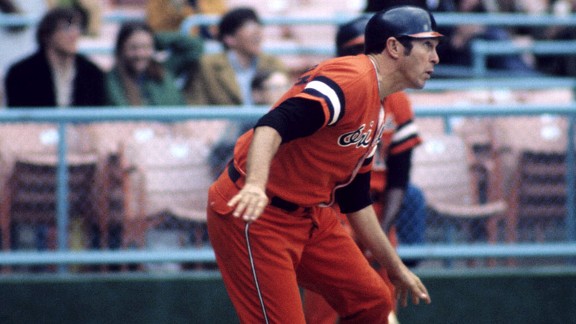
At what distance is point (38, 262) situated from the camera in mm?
5793

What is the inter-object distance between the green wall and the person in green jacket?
1.35 m

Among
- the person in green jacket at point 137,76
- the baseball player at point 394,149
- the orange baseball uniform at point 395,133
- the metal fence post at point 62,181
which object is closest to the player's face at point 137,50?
the person in green jacket at point 137,76

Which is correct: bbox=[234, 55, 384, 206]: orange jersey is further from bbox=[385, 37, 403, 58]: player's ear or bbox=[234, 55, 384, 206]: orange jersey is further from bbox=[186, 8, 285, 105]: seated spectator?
bbox=[186, 8, 285, 105]: seated spectator

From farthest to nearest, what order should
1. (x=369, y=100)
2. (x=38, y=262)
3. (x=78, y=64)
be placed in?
(x=78, y=64)
(x=38, y=262)
(x=369, y=100)

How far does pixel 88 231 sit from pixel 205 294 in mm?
823

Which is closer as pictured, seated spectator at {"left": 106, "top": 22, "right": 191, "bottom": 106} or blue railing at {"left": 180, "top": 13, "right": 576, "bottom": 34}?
seated spectator at {"left": 106, "top": 22, "right": 191, "bottom": 106}

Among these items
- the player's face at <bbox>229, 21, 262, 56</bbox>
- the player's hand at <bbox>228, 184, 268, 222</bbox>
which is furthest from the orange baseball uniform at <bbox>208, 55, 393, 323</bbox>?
the player's face at <bbox>229, 21, 262, 56</bbox>

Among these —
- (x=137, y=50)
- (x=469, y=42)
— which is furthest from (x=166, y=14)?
(x=469, y=42)

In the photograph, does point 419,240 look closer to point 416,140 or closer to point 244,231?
point 416,140

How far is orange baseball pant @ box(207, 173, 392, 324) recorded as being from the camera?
3914mm

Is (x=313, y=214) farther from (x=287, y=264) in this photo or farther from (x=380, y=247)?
(x=380, y=247)

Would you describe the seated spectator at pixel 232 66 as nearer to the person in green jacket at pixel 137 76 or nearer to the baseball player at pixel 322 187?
the person in green jacket at pixel 137 76

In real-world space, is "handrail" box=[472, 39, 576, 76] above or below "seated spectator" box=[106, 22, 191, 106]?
below

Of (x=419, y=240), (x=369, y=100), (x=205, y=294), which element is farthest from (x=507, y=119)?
(x=369, y=100)
